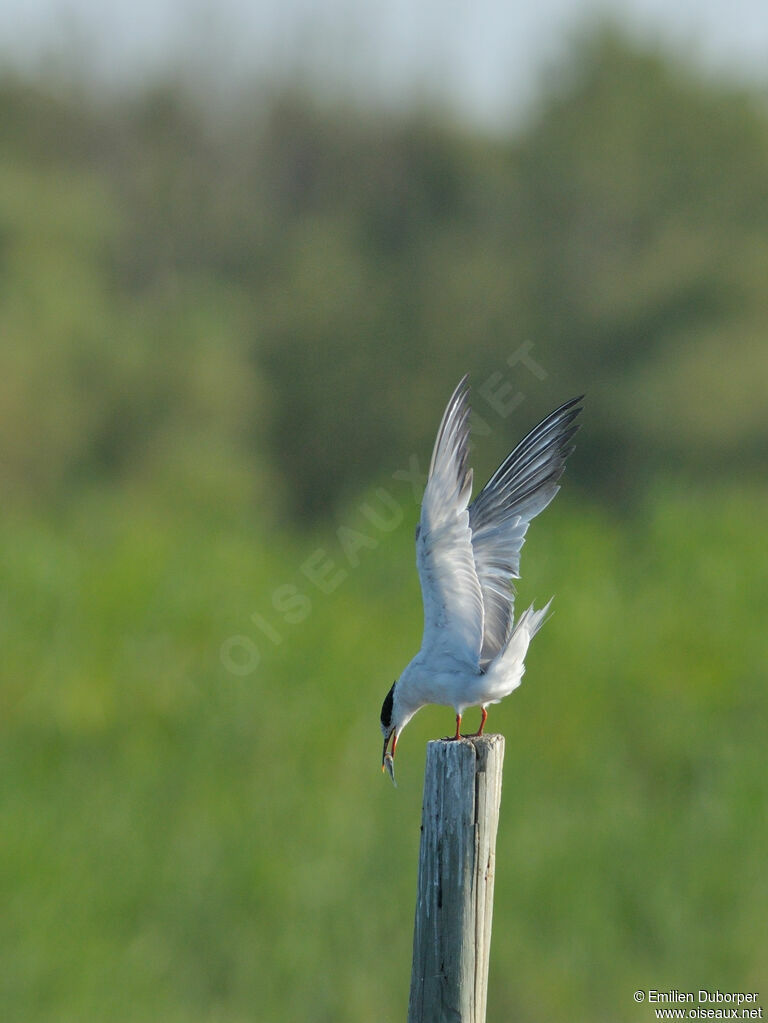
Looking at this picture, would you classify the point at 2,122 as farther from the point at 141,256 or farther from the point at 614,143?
the point at 614,143

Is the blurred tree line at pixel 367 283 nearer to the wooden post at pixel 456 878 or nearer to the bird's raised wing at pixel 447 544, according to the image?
the bird's raised wing at pixel 447 544

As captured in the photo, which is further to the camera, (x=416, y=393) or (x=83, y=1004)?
Answer: (x=416, y=393)

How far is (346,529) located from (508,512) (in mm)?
10857

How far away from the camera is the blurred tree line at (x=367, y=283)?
1622 cm

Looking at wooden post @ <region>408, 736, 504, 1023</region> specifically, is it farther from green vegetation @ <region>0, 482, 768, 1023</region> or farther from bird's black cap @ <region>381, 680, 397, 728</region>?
green vegetation @ <region>0, 482, 768, 1023</region>

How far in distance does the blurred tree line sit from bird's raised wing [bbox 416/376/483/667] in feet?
40.3

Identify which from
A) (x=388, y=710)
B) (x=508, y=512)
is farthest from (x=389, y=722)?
(x=508, y=512)

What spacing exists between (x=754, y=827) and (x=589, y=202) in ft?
36.9

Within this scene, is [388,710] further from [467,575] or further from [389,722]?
[467,575]

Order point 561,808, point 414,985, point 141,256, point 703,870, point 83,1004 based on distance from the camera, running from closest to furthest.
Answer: point 414,985 < point 83,1004 < point 703,870 < point 561,808 < point 141,256

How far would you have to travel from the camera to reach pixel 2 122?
726 inches

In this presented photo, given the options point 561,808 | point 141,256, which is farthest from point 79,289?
point 561,808

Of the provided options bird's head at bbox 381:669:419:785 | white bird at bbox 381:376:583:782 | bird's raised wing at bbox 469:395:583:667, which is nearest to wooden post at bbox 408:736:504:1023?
white bird at bbox 381:376:583:782

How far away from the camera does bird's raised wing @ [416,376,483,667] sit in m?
3.10
